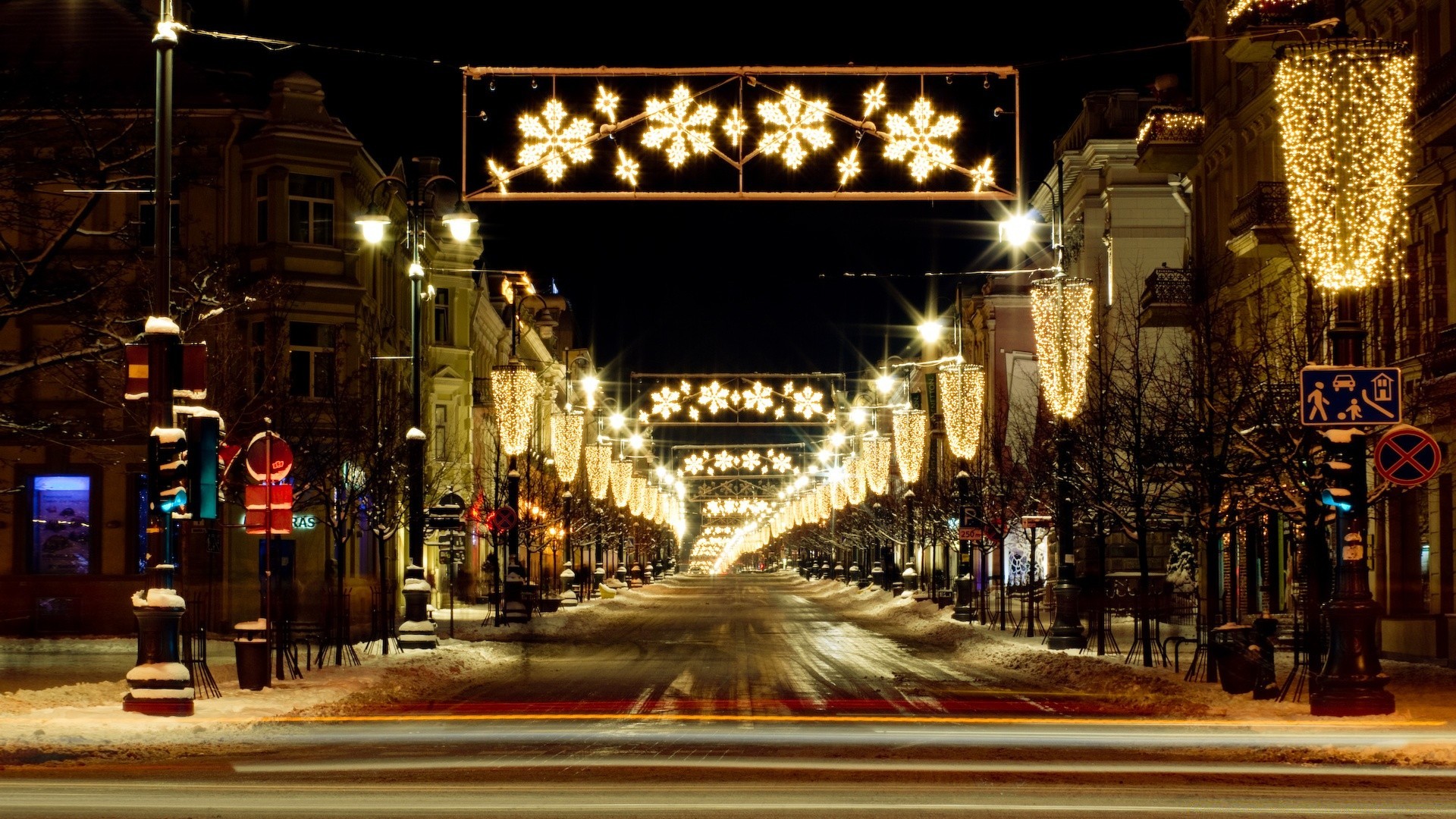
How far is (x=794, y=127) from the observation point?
71.3 feet

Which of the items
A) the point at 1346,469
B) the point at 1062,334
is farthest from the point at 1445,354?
the point at 1346,469

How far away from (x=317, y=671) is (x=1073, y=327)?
571 inches

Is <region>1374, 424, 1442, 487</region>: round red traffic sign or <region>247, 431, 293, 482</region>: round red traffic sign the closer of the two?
<region>1374, 424, 1442, 487</region>: round red traffic sign

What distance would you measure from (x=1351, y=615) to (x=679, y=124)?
31.9ft

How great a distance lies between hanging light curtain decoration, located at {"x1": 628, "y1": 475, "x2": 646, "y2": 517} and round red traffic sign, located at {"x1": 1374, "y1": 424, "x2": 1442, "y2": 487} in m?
71.6

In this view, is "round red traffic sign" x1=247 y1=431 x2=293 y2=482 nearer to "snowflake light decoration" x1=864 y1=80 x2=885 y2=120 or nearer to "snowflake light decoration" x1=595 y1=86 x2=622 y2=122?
"snowflake light decoration" x1=595 y1=86 x2=622 y2=122

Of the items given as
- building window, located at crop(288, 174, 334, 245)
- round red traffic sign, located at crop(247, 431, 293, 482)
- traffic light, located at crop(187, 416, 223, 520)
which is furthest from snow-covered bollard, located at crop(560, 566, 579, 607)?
traffic light, located at crop(187, 416, 223, 520)

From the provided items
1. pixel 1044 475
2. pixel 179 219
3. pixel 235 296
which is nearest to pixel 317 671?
pixel 235 296

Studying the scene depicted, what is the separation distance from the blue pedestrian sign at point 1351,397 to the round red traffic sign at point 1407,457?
0.38 m

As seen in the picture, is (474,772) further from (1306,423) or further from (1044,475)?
(1044,475)

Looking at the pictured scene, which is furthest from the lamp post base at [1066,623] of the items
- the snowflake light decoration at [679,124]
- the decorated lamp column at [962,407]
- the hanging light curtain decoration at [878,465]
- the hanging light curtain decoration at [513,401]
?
the hanging light curtain decoration at [878,465]

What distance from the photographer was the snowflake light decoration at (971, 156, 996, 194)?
846 inches

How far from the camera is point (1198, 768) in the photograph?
15.5 m

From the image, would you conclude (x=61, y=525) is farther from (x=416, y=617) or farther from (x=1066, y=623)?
(x=1066, y=623)
